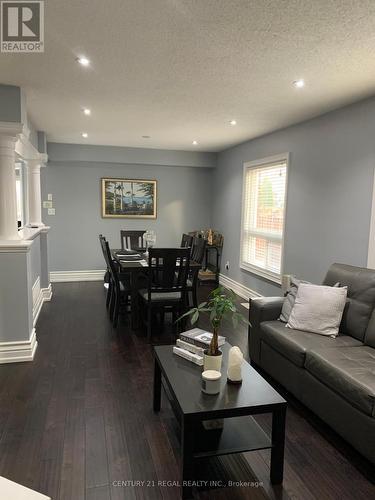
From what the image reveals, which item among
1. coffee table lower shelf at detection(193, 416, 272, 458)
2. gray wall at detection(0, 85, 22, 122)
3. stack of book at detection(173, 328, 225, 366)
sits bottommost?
coffee table lower shelf at detection(193, 416, 272, 458)

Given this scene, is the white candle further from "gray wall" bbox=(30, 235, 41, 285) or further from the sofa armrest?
"gray wall" bbox=(30, 235, 41, 285)

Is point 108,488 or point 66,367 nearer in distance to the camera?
point 108,488

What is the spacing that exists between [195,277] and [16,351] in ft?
6.58

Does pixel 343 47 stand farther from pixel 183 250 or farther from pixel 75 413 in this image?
pixel 75 413

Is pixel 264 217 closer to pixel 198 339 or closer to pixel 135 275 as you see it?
pixel 135 275

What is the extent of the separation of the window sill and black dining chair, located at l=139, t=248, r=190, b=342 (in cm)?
145

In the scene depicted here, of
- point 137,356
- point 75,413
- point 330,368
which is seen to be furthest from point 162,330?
point 330,368

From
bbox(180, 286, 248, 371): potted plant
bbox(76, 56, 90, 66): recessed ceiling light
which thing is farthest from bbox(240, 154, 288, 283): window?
bbox(180, 286, 248, 371): potted plant

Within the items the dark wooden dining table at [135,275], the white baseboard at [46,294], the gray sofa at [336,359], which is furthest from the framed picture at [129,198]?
the gray sofa at [336,359]

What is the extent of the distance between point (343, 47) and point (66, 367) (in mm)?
3203

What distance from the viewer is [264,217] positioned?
209 inches

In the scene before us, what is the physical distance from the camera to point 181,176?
7062 mm

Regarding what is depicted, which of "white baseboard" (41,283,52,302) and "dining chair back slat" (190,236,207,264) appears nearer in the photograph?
"dining chair back slat" (190,236,207,264)

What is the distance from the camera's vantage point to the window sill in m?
4.85
